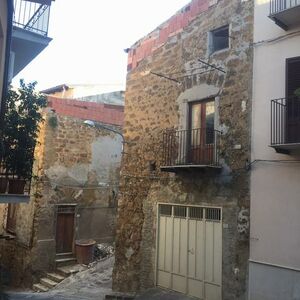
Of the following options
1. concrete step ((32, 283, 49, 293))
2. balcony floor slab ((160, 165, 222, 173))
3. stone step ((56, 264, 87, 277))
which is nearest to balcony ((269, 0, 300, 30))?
balcony floor slab ((160, 165, 222, 173))

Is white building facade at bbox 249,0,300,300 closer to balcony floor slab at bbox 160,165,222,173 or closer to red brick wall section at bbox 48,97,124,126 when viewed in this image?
balcony floor slab at bbox 160,165,222,173

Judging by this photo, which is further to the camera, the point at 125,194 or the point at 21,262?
the point at 21,262

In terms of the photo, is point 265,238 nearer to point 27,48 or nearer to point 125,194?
point 125,194

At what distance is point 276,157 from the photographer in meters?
9.52

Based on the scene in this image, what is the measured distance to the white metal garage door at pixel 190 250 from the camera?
1061 centimetres

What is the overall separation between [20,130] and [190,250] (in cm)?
542

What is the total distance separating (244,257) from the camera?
991cm

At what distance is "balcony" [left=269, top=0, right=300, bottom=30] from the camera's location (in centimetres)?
906

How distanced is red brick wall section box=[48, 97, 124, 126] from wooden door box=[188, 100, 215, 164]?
316 inches

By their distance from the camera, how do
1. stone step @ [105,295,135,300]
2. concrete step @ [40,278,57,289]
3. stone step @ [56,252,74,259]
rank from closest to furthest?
stone step @ [105,295,135,300] < concrete step @ [40,278,57,289] < stone step @ [56,252,74,259]

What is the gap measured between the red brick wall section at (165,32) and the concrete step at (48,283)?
8.43 metres

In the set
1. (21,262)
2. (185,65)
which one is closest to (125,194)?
(185,65)

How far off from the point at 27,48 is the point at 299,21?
A: 6.16 metres

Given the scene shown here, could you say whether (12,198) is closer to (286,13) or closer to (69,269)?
(69,269)
